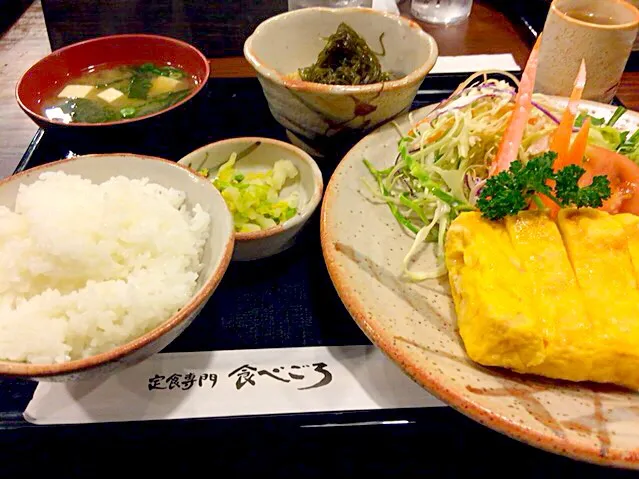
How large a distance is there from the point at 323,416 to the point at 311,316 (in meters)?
0.35

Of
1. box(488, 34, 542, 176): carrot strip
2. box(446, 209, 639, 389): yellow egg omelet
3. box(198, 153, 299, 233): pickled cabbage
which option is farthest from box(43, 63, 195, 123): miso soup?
box(446, 209, 639, 389): yellow egg omelet

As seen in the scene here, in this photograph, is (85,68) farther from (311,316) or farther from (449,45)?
(449,45)

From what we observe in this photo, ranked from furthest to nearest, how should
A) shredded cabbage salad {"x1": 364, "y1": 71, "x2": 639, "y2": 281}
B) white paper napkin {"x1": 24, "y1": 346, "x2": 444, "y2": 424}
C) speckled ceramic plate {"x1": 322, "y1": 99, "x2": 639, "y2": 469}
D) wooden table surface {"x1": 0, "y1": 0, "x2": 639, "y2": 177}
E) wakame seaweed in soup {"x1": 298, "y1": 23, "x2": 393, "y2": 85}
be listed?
wooden table surface {"x1": 0, "y1": 0, "x2": 639, "y2": 177}
wakame seaweed in soup {"x1": 298, "y1": 23, "x2": 393, "y2": 85}
shredded cabbage salad {"x1": 364, "y1": 71, "x2": 639, "y2": 281}
white paper napkin {"x1": 24, "y1": 346, "x2": 444, "y2": 424}
speckled ceramic plate {"x1": 322, "y1": 99, "x2": 639, "y2": 469}

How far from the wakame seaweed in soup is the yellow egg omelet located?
86 cm

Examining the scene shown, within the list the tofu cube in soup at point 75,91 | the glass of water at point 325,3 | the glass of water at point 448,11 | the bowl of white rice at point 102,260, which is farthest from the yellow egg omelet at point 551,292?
the glass of water at point 448,11

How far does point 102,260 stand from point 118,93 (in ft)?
3.63

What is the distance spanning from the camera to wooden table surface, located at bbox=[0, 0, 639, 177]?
2342mm

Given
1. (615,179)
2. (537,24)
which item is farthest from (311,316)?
(537,24)

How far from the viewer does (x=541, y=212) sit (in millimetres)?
1419

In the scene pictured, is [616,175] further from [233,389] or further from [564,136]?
[233,389]

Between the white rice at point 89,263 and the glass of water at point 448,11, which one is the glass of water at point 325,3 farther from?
the white rice at point 89,263

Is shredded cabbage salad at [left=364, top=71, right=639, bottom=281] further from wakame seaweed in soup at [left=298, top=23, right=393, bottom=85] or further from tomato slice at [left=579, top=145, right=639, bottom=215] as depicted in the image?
wakame seaweed in soup at [left=298, top=23, right=393, bottom=85]

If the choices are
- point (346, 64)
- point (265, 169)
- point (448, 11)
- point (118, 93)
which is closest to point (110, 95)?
point (118, 93)

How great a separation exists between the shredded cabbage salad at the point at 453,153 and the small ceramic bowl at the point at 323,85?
0.18 meters
